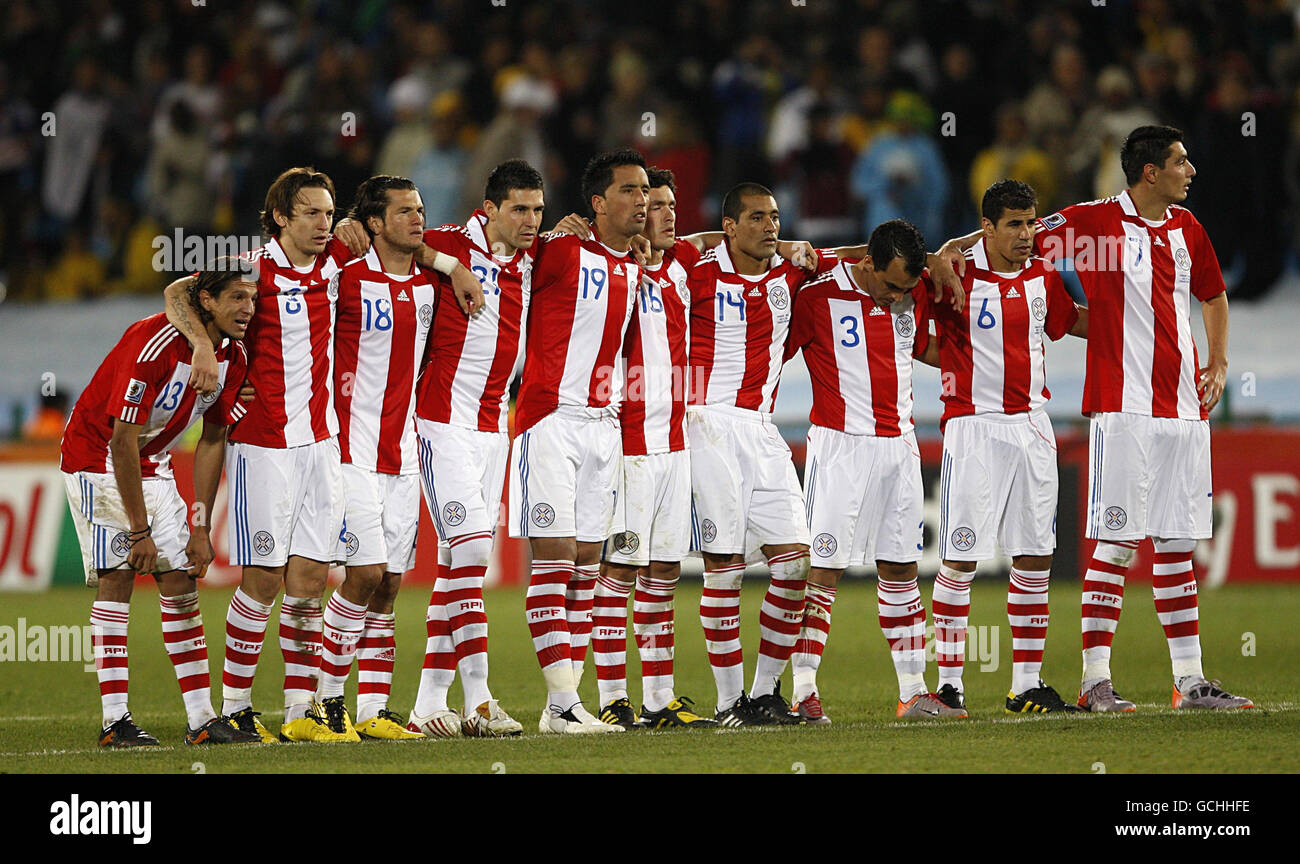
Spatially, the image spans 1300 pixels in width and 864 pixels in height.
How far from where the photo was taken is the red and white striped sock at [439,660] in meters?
7.42

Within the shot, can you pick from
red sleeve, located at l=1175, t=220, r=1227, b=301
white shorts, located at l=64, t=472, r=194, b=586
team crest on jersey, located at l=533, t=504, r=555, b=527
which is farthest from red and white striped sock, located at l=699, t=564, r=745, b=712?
red sleeve, located at l=1175, t=220, r=1227, b=301

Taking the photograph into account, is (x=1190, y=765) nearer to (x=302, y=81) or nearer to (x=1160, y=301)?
(x=1160, y=301)

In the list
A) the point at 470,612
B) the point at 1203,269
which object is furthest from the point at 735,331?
the point at 1203,269

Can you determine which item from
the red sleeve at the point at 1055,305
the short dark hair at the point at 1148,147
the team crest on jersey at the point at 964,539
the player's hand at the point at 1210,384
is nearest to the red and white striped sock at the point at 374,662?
the team crest on jersey at the point at 964,539

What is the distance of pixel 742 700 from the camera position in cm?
755

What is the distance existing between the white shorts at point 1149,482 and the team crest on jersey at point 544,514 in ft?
8.59

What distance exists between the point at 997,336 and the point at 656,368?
1682mm

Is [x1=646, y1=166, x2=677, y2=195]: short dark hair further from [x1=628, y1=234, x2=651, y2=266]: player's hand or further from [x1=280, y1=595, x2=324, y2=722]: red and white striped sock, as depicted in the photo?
[x1=280, y1=595, x2=324, y2=722]: red and white striped sock

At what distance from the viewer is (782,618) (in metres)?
7.61

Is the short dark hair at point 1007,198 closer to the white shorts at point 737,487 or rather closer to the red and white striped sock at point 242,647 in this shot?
the white shorts at point 737,487

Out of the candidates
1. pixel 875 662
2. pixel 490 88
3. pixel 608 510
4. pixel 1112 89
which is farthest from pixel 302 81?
pixel 608 510

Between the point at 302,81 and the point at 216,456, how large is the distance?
1144 cm

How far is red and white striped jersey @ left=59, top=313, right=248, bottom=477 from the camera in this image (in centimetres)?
692

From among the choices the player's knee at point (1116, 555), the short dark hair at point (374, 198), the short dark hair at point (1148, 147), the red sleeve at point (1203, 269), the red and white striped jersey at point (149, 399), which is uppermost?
the short dark hair at point (1148, 147)
